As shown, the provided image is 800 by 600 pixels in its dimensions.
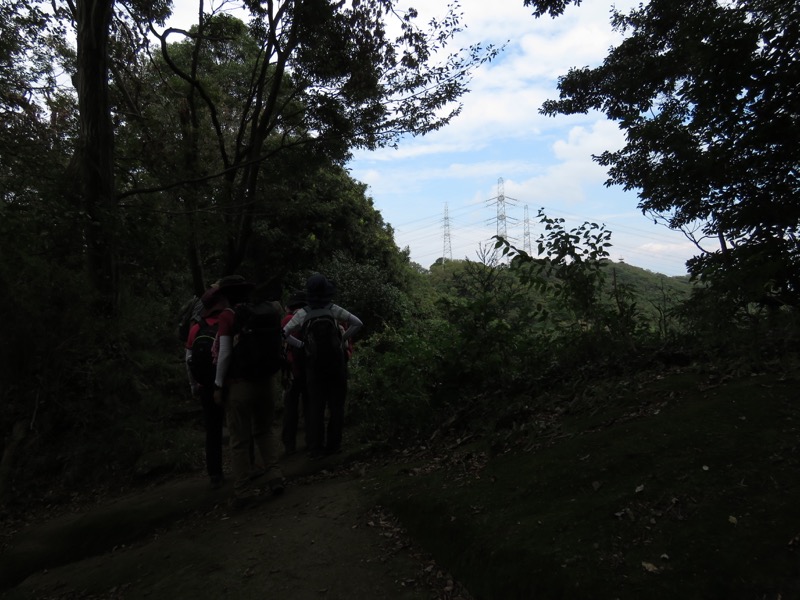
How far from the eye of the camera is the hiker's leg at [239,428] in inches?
184

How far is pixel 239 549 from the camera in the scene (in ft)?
12.4

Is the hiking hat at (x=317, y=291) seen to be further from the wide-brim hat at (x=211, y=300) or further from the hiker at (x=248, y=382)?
the wide-brim hat at (x=211, y=300)

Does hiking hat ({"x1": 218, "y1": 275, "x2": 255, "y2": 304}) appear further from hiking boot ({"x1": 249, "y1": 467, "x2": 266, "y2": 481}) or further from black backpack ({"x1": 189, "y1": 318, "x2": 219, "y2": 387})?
hiking boot ({"x1": 249, "y1": 467, "x2": 266, "y2": 481})

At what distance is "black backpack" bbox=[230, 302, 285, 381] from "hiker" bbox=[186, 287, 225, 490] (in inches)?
21.8

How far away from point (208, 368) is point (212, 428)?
2.11 feet

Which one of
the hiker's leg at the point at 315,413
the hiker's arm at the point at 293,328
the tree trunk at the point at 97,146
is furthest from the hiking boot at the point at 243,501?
the tree trunk at the point at 97,146

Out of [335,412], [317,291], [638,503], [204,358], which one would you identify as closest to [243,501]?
[335,412]

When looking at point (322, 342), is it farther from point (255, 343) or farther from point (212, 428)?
point (212, 428)

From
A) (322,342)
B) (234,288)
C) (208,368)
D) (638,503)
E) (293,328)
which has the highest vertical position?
(234,288)

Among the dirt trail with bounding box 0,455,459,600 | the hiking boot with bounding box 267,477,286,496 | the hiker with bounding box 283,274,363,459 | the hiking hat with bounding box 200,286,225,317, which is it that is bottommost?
the dirt trail with bounding box 0,455,459,600

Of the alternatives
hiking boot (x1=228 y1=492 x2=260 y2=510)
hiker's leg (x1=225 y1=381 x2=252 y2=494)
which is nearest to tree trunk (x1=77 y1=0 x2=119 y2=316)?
hiker's leg (x1=225 y1=381 x2=252 y2=494)

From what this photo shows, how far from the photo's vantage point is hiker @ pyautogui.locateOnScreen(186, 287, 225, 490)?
5023mm

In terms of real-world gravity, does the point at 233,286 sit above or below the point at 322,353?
above

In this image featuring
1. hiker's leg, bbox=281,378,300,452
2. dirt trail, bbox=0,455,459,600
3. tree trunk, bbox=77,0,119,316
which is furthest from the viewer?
tree trunk, bbox=77,0,119,316
